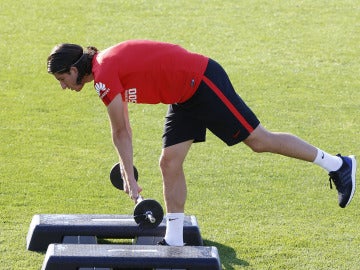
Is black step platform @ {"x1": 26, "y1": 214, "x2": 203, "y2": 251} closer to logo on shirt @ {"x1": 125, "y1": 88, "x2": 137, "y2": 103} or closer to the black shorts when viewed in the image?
the black shorts

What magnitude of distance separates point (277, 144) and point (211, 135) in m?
3.43

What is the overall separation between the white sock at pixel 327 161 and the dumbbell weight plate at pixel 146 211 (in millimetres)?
1308

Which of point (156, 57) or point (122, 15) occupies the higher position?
point (156, 57)

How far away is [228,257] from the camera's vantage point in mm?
7816

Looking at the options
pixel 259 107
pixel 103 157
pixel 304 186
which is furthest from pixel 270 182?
pixel 259 107

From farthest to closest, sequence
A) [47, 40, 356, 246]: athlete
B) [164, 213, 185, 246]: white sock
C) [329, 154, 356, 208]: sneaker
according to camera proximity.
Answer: [329, 154, 356, 208]: sneaker, [164, 213, 185, 246]: white sock, [47, 40, 356, 246]: athlete

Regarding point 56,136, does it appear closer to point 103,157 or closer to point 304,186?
point 103,157

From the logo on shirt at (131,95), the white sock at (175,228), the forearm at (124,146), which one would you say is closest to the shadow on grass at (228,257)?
the white sock at (175,228)

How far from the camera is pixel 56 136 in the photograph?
10914mm

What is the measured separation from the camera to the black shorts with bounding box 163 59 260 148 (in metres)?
7.42

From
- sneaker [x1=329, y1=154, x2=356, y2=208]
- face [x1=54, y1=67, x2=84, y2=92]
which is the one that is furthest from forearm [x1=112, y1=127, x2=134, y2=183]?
sneaker [x1=329, y1=154, x2=356, y2=208]

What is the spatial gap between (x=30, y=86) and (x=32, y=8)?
404 cm

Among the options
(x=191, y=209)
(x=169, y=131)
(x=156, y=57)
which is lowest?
(x=191, y=209)

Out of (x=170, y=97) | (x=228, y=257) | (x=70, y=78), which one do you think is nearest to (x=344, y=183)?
(x=228, y=257)
